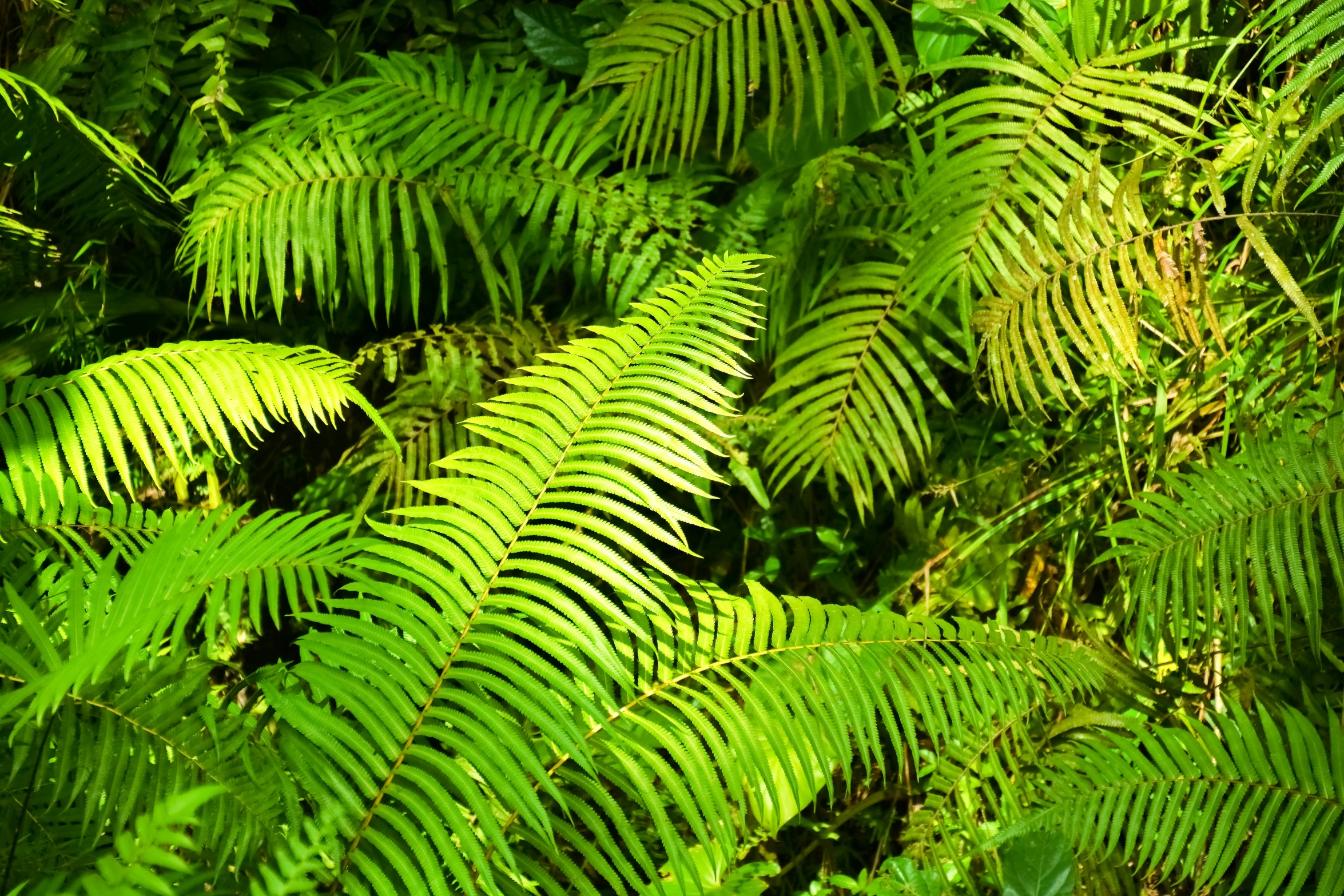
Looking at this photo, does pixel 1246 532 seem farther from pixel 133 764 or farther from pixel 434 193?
pixel 434 193

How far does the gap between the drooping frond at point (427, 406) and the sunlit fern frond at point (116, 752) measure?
33.4 inches

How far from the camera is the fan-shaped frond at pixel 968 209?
6.18 feet

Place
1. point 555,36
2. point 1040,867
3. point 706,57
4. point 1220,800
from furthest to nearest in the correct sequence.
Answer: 1. point 555,36
2. point 706,57
3. point 1220,800
4. point 1040,867

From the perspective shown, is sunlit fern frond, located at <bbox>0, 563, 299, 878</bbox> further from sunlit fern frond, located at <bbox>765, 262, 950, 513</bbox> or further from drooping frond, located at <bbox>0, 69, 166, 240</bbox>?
drooping frond, located at <bbox>0, 69, 166, 240</bbox>

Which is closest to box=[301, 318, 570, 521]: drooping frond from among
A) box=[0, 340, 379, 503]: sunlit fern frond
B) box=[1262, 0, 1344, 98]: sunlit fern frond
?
box=[0, 340, 379, 503]: sunlit fern frond

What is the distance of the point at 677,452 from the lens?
1.42 metres

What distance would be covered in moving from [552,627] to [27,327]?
194 centimetres

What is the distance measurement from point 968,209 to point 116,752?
1669 mm

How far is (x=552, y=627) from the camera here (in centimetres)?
123

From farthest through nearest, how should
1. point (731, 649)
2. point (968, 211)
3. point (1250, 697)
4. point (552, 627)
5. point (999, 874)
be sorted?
1. point (968, 211)
2. point (1250, 697)
3. point (999, 874)
4. point (731, 649)
5. point (552, 627)

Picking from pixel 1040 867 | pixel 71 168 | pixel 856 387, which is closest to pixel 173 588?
pixel 1040 867

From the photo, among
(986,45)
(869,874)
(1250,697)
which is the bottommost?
(869,874)

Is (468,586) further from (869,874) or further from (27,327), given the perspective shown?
(27,327)

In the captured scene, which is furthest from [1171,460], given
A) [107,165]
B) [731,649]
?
[107,165]
